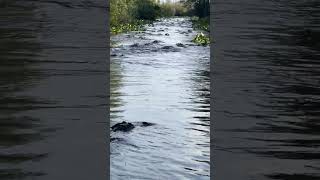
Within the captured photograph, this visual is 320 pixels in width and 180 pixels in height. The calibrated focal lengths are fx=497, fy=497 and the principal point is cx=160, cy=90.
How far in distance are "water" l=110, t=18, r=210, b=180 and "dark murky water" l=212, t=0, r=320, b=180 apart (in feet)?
16.7

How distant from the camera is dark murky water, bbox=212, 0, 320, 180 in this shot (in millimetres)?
1490

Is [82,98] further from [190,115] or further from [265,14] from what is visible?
[190,115]

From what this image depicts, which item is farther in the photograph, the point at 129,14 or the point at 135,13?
the point at 135,13

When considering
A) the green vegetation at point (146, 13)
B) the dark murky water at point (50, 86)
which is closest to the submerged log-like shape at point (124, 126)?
the dark murky water at point (50, 86)

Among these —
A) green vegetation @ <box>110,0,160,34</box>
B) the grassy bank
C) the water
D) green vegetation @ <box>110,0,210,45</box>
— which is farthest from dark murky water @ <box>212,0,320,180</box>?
green vegetation @ <box>110,0,160,34</box>

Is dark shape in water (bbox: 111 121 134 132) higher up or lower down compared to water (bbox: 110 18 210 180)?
higher up

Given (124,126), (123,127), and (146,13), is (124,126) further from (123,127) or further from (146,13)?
(146,13)

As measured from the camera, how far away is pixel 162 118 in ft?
33.1

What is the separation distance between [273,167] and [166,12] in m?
102

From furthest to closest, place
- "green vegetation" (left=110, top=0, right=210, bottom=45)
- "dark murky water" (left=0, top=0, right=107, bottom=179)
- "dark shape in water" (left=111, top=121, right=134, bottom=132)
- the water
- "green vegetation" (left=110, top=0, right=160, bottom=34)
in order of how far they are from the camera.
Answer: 1. "green vegetation" (left=110, top=0, right=160, bottom=34)
2. "green vegetation" (left=110, top=0, right=210, bottom=45)
3. "dark shape in water" (left=111, top=121, right=134, bottom=132)
4. the water
5. "dark murky water" (left=0, top=0, right=107, bottom=179)

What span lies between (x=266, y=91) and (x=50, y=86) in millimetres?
650

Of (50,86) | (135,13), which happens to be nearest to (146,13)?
(135,13)

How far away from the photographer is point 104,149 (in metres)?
Answer: 1.52

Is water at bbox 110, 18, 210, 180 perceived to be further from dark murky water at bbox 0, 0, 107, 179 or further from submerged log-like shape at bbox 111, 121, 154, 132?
dark murky water at bbox 0, 0, 107, 179
